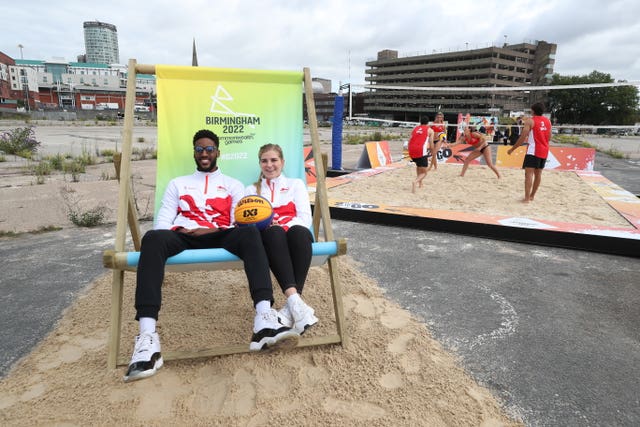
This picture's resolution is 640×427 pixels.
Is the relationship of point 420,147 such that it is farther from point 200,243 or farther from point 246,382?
point 246,382

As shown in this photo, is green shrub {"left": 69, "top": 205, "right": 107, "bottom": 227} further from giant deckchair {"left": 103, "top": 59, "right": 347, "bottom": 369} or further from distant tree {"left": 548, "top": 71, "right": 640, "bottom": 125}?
distant tree {"left": 548, "top": 71, "right": 640, "bottom": 125}

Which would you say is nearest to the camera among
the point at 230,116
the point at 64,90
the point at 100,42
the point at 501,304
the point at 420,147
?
the point at 501,304

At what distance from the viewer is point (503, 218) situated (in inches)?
179

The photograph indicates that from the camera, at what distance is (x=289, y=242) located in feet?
7.07

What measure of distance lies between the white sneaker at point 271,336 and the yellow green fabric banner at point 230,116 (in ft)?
4.22

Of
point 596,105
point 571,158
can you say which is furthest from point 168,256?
point 596,105

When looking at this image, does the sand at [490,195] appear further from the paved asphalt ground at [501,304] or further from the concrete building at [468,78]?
the concrete building at [468,78]

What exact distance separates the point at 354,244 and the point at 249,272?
2242 millimetres

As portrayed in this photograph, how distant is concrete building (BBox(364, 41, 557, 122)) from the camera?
227ft

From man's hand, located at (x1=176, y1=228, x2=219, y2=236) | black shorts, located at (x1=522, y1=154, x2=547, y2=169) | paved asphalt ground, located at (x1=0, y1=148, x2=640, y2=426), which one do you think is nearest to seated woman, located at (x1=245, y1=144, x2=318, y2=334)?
man's hand, located at (x1=176, y1=228, x2=219, y2=236)

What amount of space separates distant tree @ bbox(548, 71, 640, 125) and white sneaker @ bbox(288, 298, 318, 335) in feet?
221

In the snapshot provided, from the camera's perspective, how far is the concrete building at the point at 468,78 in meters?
69.2

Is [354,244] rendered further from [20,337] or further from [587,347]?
[20,337]

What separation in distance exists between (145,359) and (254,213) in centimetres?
91
